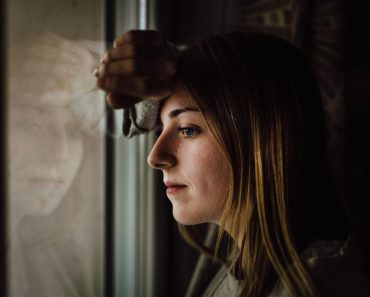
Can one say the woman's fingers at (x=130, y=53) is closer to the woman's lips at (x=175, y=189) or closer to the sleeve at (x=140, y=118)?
the sleeve at (x=140, y=118)

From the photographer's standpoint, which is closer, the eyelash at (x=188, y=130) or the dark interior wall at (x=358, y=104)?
the eyelash at (x=188, y=130)

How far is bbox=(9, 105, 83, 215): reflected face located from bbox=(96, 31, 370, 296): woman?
15 centimetres

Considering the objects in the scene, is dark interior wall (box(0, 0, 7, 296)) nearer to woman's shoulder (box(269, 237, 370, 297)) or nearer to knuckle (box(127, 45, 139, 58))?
knuckle (box(127, 45, 139, 58))

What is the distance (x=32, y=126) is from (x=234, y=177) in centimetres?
41

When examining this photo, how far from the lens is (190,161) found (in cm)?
76

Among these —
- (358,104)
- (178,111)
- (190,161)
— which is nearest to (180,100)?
(178,111)

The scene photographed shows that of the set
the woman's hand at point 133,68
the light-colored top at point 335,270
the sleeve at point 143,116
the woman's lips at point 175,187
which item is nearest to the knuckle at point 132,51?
the woman's hand at point 133,68

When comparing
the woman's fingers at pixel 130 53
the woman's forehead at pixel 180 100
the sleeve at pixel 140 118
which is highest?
the woman's fingers at pixel 130 53

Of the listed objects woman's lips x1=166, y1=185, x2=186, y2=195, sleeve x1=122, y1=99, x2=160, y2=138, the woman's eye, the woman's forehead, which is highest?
the woman's forehead

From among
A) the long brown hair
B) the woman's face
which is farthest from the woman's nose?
the long brown hair

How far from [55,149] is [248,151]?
0.40 meters

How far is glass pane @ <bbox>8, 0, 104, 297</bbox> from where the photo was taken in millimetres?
658

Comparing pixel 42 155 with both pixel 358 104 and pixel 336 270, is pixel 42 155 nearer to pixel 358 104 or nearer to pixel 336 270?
pixel 336 270

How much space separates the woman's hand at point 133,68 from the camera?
646 millimetres
